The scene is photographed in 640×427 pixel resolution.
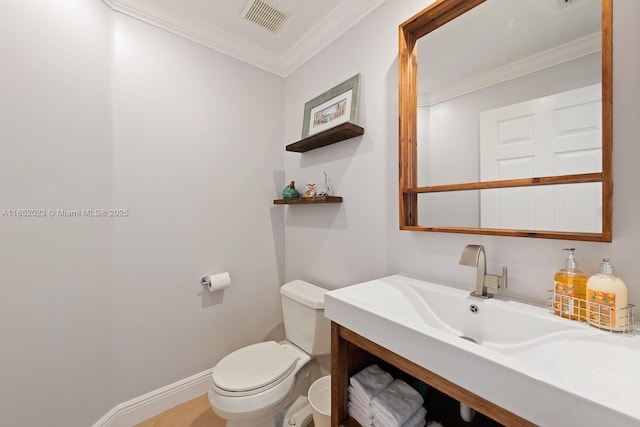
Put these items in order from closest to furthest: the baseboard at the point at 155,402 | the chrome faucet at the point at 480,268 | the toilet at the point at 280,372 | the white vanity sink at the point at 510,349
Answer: the white vanity sink at the point at 510,349, the chrome faucet at the point at 480,268, the toilet at the point at 280,372, the baseboard at the point at 155,402

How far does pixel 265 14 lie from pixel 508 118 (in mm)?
1467

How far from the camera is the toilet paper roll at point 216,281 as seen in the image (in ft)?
5.44

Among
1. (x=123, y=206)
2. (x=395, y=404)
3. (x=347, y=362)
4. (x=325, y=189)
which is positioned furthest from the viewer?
(x=325, y=189)

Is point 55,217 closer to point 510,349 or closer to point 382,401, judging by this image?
point 382,401

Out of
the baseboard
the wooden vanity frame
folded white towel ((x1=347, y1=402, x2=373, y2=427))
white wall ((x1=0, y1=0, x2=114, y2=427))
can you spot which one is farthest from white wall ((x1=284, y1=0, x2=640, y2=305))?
white wall ((x1=0, y1=0, x2=114, y2=427))

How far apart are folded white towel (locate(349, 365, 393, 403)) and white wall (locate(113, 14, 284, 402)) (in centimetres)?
112

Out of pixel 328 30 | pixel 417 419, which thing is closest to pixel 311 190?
pixel 328 30

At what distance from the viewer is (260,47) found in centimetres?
188

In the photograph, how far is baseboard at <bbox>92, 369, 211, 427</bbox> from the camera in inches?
54.7

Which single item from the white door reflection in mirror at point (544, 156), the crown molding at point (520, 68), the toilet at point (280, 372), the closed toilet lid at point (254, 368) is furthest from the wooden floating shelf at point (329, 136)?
the closed toilet lid at point (254, 368)

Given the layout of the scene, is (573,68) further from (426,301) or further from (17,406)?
(17,406)

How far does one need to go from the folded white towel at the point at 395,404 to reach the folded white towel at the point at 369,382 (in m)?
0.02

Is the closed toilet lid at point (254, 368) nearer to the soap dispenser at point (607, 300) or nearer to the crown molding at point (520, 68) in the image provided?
the soap dispenser at point (607, 300)

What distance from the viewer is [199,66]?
1681 mm
